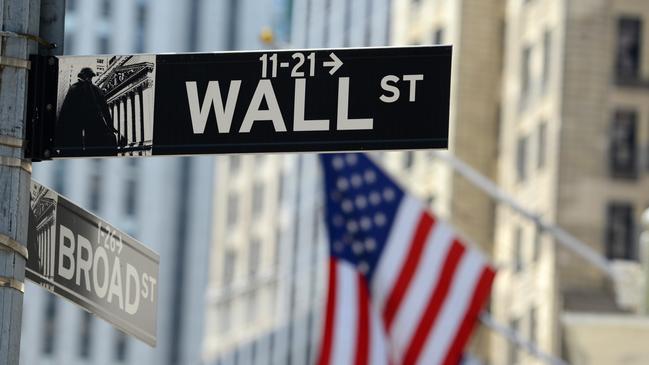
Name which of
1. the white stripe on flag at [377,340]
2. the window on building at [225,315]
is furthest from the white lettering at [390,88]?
the window on building at [225,315]

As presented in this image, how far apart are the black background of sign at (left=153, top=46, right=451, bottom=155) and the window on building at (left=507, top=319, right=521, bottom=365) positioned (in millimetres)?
55241

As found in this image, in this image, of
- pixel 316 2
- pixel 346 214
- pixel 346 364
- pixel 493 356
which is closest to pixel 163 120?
pixel 346 364

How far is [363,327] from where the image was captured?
34.3 meters

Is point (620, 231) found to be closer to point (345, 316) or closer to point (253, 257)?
point (345, 316)

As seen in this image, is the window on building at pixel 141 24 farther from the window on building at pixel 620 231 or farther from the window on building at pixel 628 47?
the window on building at pixel 620 231

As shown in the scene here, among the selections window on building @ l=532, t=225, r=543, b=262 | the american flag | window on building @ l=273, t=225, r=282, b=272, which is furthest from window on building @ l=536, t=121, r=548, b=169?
window on building @ l=273, t=225, r=282, b=272

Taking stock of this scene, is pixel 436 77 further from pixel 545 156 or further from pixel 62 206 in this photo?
pixel 545 156

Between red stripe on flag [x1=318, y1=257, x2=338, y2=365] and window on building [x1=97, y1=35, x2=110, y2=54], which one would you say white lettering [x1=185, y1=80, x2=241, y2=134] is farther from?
window on building [x1=97, y1=35, x2=110, y2=54]

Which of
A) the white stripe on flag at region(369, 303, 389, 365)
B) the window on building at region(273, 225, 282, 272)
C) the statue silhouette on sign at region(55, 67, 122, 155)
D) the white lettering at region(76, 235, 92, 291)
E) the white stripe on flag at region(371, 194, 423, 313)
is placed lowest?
the window on building at region(273, 225, 282, 272)

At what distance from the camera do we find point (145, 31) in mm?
131625

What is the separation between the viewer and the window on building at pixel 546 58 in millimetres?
61531

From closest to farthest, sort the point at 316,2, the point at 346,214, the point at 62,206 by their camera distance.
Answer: the point at 62,206 → the point at 346,214 → the point at 316,2

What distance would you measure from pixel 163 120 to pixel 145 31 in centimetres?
12546

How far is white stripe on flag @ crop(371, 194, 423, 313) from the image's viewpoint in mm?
33719
